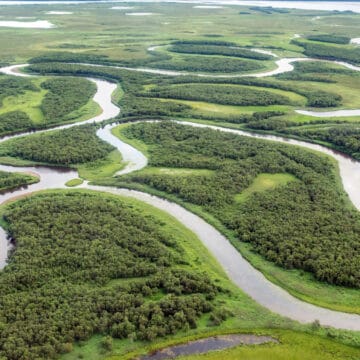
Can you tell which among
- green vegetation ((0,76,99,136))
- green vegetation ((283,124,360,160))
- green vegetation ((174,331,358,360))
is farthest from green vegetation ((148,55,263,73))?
green vegetation ((174,331,358,360))

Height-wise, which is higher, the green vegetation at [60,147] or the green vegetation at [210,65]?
the green vegetation at [210,65]

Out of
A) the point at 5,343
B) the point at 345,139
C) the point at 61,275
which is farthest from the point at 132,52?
the point at 5,343

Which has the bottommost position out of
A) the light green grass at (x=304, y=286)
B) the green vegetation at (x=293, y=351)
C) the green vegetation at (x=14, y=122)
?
the green vegetation at (x=293, y=351)

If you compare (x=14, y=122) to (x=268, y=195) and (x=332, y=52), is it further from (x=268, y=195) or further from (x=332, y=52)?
(x=332, y=52)

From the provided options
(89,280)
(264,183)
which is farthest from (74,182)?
(264,183)

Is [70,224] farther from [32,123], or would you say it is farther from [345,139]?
[345,139]

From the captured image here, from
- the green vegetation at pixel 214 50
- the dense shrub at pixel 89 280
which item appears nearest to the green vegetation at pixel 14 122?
the dense shrub at pixel 89 280

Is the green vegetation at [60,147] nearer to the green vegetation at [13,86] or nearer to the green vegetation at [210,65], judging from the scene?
the green vegetation at [13,86]
